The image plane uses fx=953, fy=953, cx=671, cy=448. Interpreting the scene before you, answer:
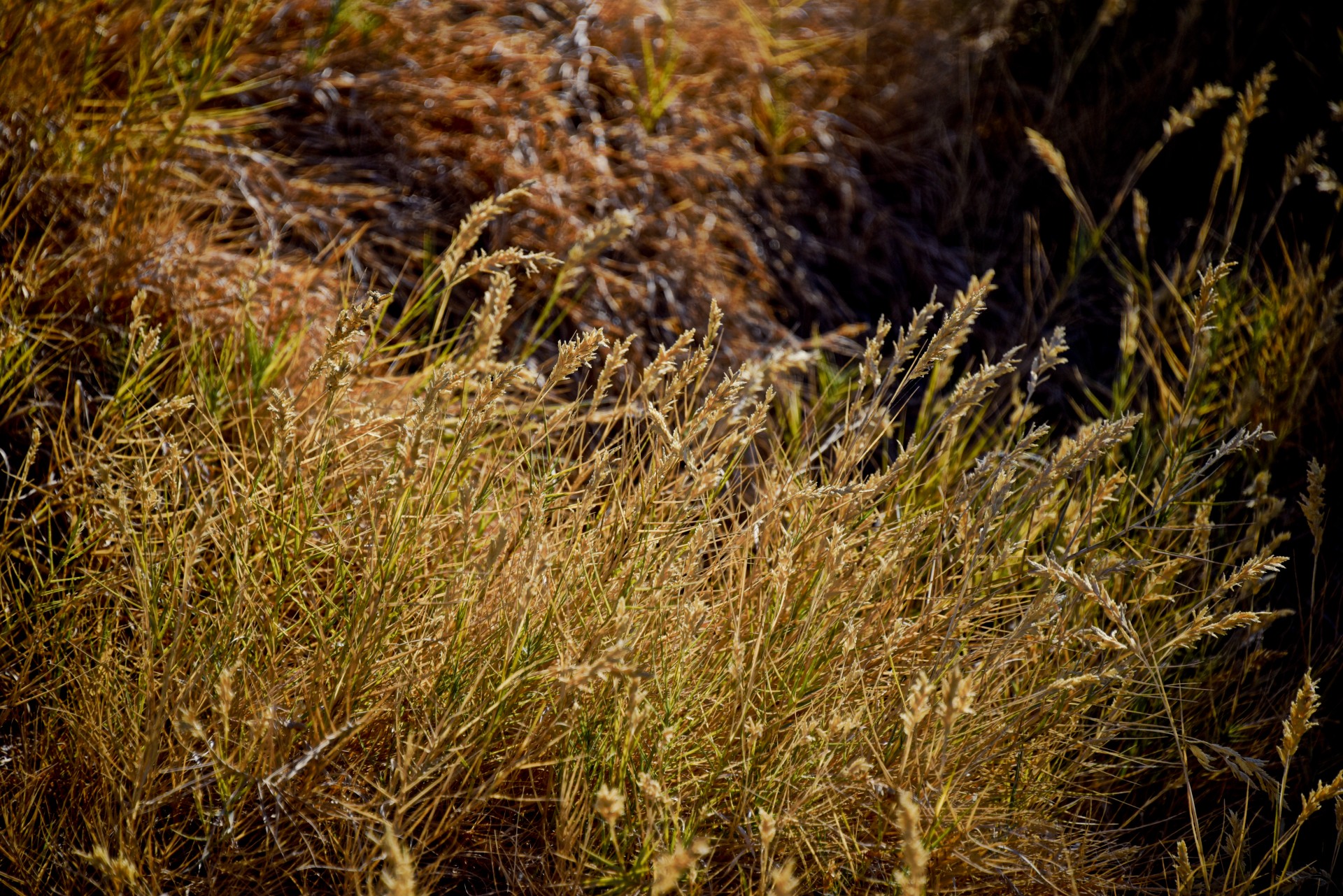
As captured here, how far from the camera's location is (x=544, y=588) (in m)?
1.50

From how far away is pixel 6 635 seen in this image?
151cm

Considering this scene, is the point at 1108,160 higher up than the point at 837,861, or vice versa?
the point at 1108,160

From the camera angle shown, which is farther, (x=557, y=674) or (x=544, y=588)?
(x=544, y=588)

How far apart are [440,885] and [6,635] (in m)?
0.80

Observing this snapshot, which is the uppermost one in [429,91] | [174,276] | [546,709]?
[429,91]

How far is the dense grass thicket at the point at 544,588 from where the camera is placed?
50.7 inches

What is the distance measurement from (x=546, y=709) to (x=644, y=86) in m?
2.47

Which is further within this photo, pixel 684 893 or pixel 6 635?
pixel 6 635

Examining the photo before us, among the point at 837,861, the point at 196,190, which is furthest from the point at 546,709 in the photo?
the point at 196,190

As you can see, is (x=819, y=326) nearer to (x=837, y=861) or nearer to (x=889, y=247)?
(x=889, y=247)

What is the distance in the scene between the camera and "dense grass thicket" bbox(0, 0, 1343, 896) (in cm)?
129

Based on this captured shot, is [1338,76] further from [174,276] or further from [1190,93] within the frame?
[174,276]

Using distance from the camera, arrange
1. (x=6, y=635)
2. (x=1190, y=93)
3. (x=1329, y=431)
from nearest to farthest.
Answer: (x=6, y=635)
(x=1329, y=431)
(x=1190, y=93)

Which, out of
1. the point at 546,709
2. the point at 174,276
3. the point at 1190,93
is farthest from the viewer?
the point at 1190,93
